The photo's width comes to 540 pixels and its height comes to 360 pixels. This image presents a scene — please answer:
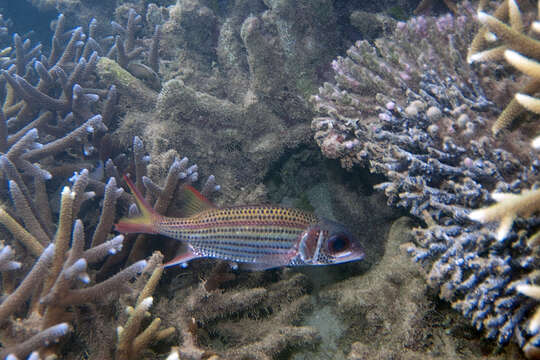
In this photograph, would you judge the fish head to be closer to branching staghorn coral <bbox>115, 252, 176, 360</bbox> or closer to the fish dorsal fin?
the fish dorsal fin

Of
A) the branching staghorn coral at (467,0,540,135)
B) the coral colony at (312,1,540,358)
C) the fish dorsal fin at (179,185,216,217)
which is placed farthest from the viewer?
the fish dorsal fin at (179,185,216,217)

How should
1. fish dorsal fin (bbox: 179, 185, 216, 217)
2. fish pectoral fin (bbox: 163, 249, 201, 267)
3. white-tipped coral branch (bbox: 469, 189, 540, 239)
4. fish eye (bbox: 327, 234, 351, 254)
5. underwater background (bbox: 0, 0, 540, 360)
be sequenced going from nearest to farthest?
white-tipped coral branch (bbox: 469, 189, 540, 239) → underwater background (bbox: 0, 0, 540, 360) → fish eye (bbox: 327, 234, 351, 254) → fish pectoral fin (bbox: 163, 249, 201, 267) → fish dorsal fin (bbox: 179, 185, 216, 217)

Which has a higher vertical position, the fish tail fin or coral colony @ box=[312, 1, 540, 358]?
coral colony @ box=[312, 1, 540, 358]

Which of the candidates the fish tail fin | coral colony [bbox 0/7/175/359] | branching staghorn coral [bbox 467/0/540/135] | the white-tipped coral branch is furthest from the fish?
branching staghorn coral [bbox 467/0/540/135]

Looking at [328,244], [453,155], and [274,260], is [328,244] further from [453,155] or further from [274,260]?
[453,155]

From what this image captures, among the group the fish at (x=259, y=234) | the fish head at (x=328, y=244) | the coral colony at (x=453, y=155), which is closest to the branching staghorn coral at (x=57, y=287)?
the fish at (x=259, y=234)

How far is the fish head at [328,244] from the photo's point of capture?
246cm

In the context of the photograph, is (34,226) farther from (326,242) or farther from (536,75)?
(536,75)

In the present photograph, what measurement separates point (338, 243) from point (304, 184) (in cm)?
166

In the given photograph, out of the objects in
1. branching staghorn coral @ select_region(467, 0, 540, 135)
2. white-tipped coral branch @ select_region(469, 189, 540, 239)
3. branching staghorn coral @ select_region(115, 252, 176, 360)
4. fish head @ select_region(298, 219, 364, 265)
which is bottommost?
branching staghorn coral @ select_region(115, 252, 176, 360)

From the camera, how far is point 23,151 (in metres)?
3.83

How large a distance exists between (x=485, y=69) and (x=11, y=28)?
1486 cm

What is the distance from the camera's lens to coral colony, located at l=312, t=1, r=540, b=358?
201 centimetres

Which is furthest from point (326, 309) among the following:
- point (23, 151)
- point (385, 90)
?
point (23, 151)
